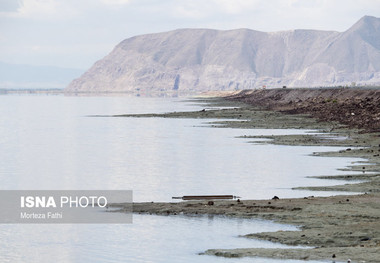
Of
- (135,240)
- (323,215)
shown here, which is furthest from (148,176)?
(135,240)

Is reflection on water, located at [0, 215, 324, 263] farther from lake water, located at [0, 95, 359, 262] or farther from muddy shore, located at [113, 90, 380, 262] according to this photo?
muddy shore, located at [113, 90, 380, 262]

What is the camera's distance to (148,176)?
3969 centimetres

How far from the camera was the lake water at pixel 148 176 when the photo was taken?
2137 centimetres

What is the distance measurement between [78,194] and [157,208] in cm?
666

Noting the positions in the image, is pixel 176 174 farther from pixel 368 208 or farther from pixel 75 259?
pixel 75 259

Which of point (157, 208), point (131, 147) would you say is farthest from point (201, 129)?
point (157, 208)

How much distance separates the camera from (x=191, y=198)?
2977 centimetres
